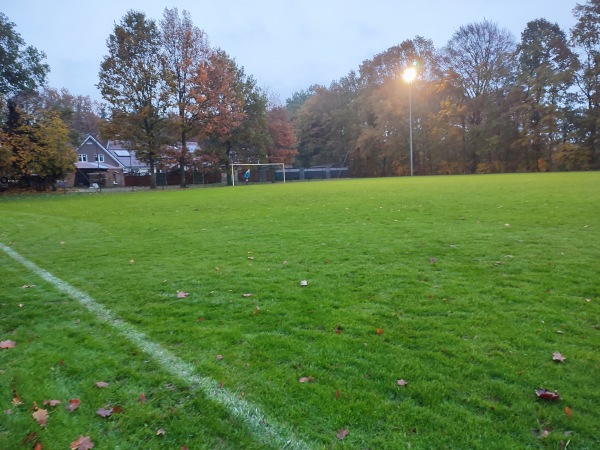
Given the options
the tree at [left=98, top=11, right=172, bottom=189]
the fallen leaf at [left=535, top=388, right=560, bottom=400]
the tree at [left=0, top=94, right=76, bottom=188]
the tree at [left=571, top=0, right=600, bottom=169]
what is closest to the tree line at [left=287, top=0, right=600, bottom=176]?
the tree at [left=571, top=0, right=600, bottom=169]

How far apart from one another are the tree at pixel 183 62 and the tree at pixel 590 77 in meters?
38.3

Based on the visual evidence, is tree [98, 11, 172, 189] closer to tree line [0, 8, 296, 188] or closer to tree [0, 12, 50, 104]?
tree line [0, 8, 296, 188]

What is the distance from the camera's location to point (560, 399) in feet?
8.04

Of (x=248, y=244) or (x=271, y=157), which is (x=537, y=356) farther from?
(x=271, y=157)

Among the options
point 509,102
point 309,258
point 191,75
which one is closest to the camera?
point 309,258

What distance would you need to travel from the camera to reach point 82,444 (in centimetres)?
219

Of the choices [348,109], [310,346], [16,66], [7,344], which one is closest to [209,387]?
[310,346]

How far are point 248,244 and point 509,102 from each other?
45951mm

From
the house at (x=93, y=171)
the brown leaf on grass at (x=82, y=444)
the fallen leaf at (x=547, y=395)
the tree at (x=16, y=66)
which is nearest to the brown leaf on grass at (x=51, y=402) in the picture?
the brown leaf on grass at (x=82, y=444)

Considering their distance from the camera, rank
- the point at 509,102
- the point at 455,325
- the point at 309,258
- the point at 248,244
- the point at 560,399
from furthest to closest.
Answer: the point at 509,102 → the point at 248,244 → the point at 309,258 → the point at 455,325 → the point at 560,399

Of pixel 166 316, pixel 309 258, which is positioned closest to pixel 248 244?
pixel 309 258

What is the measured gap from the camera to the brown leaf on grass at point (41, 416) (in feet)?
7.79

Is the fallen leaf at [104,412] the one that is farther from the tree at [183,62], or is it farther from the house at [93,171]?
the house at [93,171]

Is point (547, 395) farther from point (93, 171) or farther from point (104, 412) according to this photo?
point (93, 171)
